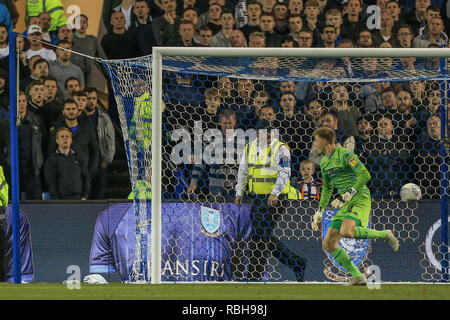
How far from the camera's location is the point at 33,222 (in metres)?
10.5

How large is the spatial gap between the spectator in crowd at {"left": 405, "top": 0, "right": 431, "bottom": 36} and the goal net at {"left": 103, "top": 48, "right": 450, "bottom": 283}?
1.40 metres

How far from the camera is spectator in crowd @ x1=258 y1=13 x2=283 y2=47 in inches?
453

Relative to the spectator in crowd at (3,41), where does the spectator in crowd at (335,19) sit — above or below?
above

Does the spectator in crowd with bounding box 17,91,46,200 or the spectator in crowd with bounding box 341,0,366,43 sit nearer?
the spectator in crowd with bounding box 17,91,46,200

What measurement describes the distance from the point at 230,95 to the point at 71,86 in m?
2.02

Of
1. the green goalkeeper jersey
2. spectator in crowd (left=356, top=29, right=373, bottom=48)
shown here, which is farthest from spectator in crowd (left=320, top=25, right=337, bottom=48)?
the green goalkeeper jersey

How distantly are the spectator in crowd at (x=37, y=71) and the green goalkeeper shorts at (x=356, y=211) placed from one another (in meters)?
4.15

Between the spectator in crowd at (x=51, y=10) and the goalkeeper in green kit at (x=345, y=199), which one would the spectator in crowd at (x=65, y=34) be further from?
the goalkeeper in green kit at (x=345, y=199)

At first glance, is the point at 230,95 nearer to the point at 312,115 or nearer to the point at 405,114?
the point at 312,115

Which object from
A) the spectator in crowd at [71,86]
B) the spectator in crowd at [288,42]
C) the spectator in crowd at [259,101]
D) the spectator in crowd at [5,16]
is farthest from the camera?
the spectator in crowd at [5,16]

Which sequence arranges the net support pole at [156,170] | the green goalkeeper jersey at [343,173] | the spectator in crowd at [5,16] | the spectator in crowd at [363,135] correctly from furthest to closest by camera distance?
1. the spectator in crowd at [5,16]
2. the spectator in crowd at [363,135]
3. the green goalkeeper jersey at [343,173]
4. the net support pole at [156,170]

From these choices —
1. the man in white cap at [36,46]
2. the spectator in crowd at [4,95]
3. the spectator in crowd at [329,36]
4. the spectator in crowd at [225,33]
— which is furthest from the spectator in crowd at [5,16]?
the spectator in crowd at [329,36]

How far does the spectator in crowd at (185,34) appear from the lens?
37.7ft

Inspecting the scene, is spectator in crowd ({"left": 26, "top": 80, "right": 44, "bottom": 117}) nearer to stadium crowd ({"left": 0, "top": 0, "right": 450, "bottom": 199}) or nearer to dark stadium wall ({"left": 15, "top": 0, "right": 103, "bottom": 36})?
stadium crowd ({"left": 0, "top": 0, "right": 450, "bottom": 199})
